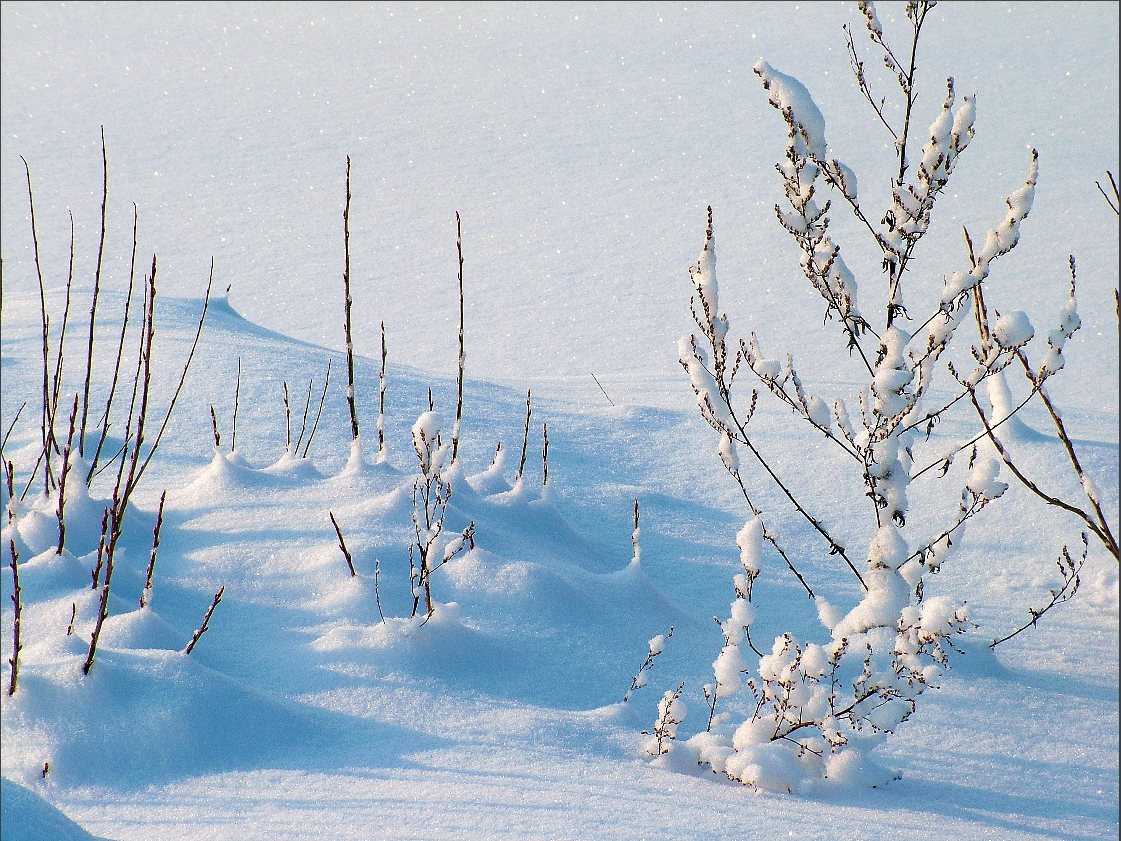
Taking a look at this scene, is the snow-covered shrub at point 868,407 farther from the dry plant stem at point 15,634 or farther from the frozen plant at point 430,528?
the dry plant stem at point 15,634

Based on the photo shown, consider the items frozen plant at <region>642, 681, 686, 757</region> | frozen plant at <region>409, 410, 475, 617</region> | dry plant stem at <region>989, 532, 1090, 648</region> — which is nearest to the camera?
frozen plant at <region>642, 681, 686, 757</region>

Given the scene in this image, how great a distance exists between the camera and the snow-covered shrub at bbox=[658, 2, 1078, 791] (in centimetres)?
185

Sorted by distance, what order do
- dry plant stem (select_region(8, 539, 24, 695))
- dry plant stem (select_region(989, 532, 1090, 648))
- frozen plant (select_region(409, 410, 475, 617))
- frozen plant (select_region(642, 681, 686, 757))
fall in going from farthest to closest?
frozen plant (select_region(409, 410, 475, 617)) → dry plant stem (select_region(989, 532, 1090, 648)) → frozen plant (select_region(642, 681, 686, 757)) → dry plant stem (select_region(8, 539, 24, 695))

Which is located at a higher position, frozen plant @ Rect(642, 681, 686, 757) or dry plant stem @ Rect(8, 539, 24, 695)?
dry plant stem @ Rect(8, 539, 24, 695)

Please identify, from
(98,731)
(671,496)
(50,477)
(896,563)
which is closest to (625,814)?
(896,563)

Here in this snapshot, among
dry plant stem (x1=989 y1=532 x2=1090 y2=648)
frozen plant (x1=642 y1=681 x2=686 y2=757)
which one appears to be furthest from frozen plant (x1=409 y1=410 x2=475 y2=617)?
dry plant stem (x1=989 y1=532 x2=1090 y2=648)

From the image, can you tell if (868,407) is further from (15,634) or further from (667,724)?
(15,634)

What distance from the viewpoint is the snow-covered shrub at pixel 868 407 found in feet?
6.06

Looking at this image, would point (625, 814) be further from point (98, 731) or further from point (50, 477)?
point (50, 477)

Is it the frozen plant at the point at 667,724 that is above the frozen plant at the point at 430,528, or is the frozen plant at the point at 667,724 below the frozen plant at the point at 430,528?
below

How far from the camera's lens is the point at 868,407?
2.02 metres

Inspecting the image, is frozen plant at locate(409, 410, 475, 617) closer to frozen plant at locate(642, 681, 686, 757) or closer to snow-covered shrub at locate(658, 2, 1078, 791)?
frozen plant at locate(642, 681, 686, 757)

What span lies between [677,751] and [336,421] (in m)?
2.53

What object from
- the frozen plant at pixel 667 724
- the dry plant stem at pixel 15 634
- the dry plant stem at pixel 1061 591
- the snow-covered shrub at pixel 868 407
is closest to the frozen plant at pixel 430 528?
the frozen plant at pixel 667 724
